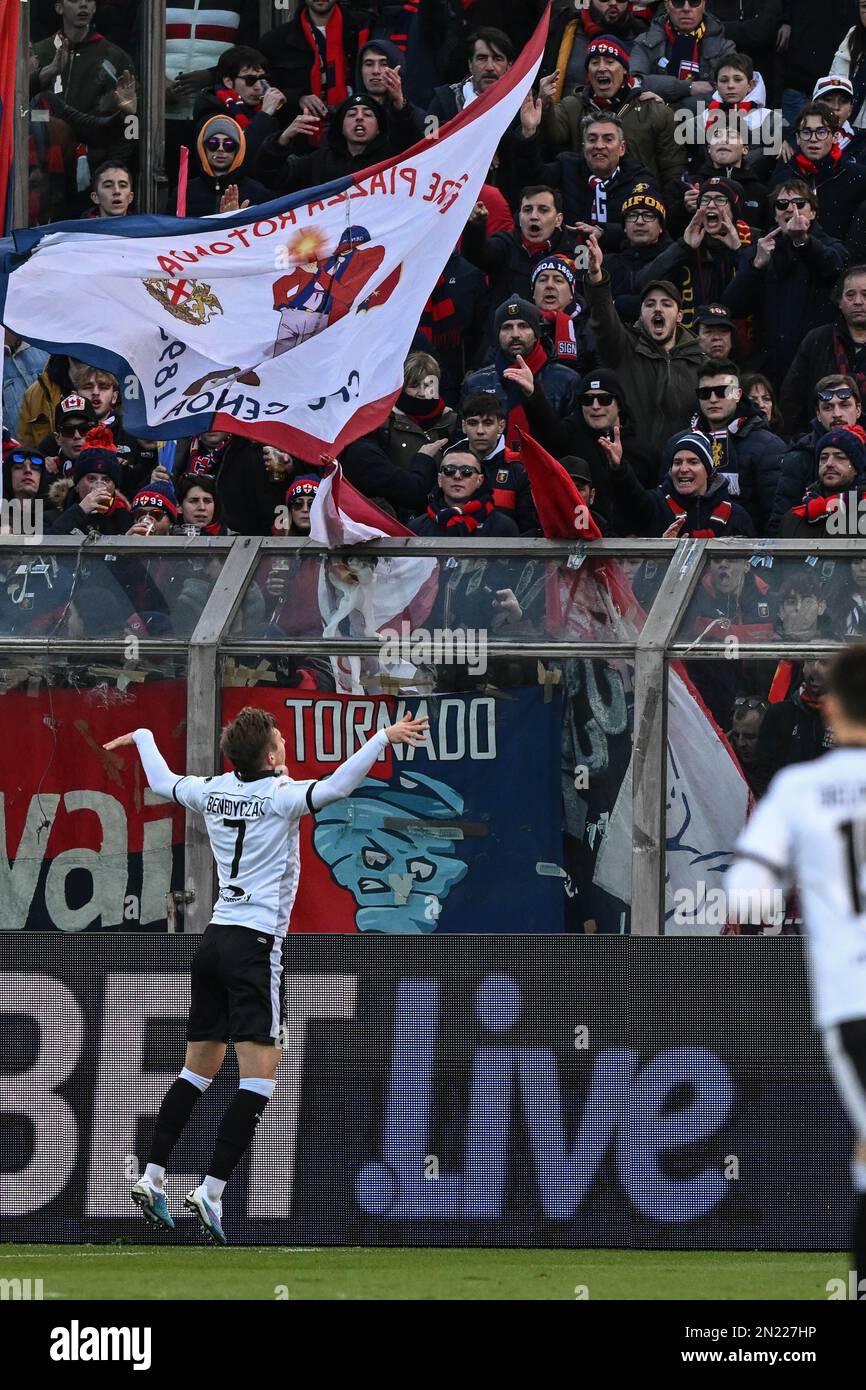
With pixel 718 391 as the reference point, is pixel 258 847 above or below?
below

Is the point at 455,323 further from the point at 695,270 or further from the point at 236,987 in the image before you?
the point at 236,987

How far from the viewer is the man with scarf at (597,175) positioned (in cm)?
1278

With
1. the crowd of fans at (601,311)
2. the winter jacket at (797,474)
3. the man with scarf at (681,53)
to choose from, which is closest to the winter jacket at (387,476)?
the crowd of fans at (601,311)

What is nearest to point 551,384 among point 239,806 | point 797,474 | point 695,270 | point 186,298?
point 695,270

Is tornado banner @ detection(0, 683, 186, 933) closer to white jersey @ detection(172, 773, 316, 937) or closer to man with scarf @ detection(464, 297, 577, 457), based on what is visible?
man with scarf @ detection(464, 297, 577, 457)

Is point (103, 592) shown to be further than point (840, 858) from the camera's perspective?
Yes

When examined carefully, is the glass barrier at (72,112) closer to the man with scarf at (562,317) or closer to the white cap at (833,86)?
the man with scarf at (562,317)

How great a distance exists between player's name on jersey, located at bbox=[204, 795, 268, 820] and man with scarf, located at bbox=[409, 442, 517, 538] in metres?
3.17

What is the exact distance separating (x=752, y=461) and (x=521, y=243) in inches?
86.8

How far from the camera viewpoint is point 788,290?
12281mm

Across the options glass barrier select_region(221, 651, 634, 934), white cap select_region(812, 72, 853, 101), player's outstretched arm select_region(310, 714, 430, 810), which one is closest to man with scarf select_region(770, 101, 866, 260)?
white cap select_region(812, 72, 853, 101)

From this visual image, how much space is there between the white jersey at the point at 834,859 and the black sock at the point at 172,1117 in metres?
3.37

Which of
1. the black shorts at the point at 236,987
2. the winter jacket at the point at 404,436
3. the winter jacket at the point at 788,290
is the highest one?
the winter jacket at the point at 788,290
